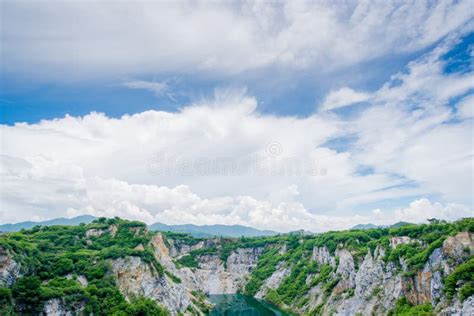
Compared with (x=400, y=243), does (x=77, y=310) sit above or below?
below

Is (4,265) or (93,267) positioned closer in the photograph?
(4,265)

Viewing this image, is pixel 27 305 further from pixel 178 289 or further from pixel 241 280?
pixel 241 280

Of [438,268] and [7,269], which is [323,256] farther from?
[7,269]

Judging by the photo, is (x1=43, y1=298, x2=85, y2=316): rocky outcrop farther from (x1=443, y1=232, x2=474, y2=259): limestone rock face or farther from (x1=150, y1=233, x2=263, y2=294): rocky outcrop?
(x1=150, y1=233, x2=263, y2=294): rocky outcrop

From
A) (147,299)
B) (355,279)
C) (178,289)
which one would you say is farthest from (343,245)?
(147,299)

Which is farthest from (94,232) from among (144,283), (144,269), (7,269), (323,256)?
(323,256)
